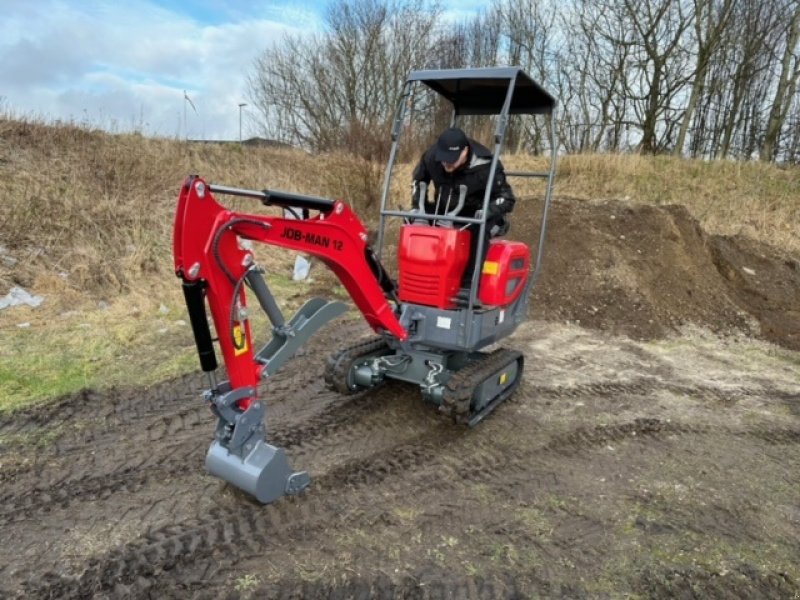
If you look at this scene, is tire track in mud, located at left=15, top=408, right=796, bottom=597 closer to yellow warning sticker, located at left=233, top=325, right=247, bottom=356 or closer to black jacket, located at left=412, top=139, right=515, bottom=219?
yellow warning sticker, located at left=233, top=325, right=247, bottom=356

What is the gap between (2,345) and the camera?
575 centimetres

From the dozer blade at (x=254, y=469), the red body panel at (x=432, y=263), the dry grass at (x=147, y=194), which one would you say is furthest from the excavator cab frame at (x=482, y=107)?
the dry grass at (x=147, y=194)

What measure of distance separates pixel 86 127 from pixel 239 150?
379cm

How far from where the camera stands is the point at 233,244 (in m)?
3.00

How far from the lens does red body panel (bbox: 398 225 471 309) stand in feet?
14.1

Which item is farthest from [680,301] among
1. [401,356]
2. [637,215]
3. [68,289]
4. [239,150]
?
[239,150]

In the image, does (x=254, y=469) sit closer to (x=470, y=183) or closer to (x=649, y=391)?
(x=470, y=183)

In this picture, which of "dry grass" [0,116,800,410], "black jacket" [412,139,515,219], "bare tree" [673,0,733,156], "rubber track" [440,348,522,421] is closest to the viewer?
"rubber track" [440,348,522,421]

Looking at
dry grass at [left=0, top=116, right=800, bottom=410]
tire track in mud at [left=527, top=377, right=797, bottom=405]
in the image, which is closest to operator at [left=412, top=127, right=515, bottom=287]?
tire track in mud at [left=527, top=377, right=797, bottom=405]

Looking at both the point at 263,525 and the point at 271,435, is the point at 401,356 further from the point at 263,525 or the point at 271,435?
the point at 263,525

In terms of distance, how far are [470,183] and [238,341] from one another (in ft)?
7.42

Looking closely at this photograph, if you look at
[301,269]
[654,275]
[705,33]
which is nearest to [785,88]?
[705,33]

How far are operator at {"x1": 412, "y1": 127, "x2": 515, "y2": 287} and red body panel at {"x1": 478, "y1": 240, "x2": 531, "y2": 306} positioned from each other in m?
0.08

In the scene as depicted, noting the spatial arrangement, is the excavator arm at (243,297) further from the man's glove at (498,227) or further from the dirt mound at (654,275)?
the dirt mound at (654,275)
